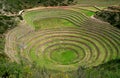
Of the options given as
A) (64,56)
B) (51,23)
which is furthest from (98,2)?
(64,56)

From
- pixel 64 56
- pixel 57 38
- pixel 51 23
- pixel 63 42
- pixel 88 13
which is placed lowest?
pixel 64 56

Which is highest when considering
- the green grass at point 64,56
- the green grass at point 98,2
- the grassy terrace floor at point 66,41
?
the green grass at point 98,2

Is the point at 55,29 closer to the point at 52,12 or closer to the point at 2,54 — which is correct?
the point at 52,12

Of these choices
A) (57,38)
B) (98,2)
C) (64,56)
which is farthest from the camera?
(98,2)

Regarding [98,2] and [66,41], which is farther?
[98,2]

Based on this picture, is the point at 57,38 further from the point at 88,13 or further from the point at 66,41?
the point at 88,13

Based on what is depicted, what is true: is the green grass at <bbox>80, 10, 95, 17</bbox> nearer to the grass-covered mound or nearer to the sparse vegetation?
the sparse vegetation

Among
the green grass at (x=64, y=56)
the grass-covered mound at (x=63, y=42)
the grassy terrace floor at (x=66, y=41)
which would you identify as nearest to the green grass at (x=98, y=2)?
the grassy terrace floor at (x=66, y=41)

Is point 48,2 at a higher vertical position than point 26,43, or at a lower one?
higher

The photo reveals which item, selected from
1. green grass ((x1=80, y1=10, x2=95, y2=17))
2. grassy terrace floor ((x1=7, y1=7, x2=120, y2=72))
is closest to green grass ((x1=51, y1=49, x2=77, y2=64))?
grassy terrace floor ((x1=7, y1=7, x2=120, y2=72))

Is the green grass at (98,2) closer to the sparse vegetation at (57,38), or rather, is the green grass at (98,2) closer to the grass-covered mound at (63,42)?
the sparse vegetation at (57,38)

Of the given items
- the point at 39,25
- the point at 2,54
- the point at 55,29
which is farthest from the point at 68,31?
the point at 2,54
